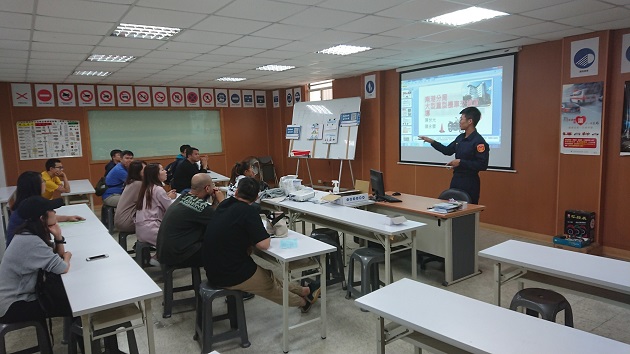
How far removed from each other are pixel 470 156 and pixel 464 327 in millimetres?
3151

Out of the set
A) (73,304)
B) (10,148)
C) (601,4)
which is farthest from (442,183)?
(10,148)

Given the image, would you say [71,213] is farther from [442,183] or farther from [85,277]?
[442,183]

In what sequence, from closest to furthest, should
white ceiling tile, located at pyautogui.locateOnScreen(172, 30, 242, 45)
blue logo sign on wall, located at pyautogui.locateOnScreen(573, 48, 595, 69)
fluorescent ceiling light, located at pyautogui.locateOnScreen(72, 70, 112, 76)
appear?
white ceiling tile, located at pyautogui.locateOnScreen(172, 30, 242, 45), blue logo sign on wall, located at pyautogui.locateOnScreen(573, 48, 595, 69), fluorescent ceiling light, located at pyautogui.locateOnScreen(72, 70, 112, 76)

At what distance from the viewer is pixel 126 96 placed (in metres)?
8.59

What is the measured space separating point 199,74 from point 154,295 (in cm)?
584

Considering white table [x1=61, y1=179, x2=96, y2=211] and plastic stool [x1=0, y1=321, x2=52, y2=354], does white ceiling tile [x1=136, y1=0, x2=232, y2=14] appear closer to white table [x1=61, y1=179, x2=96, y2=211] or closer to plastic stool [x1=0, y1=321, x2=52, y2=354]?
plastic stool [x1=0, y1=321, x2=52, y2=354]

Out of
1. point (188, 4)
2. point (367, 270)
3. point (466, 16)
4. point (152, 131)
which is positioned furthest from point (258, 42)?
point (152, 131)

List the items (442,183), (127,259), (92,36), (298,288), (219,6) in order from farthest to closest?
(442,183) → (92,36) → (219,6) → (298,288) → (127,259)

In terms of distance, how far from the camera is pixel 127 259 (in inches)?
107

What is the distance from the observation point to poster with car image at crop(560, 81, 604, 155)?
4680 millimetres

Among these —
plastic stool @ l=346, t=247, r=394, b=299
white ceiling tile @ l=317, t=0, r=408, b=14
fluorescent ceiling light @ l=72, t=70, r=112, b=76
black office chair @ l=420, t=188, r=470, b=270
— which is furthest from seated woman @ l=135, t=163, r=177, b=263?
fluorescent ceiling light @ l=72, t=70, r=112, b=76

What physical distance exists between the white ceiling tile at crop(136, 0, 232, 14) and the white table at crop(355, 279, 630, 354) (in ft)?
8.60

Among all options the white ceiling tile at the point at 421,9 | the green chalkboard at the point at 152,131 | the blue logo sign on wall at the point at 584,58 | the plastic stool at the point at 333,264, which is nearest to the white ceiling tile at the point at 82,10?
the white ceiling tile at the point at 421,9

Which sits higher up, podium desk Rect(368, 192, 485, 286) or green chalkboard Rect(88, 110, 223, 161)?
green chalkboard Rect(88, 110, 223, 161)
